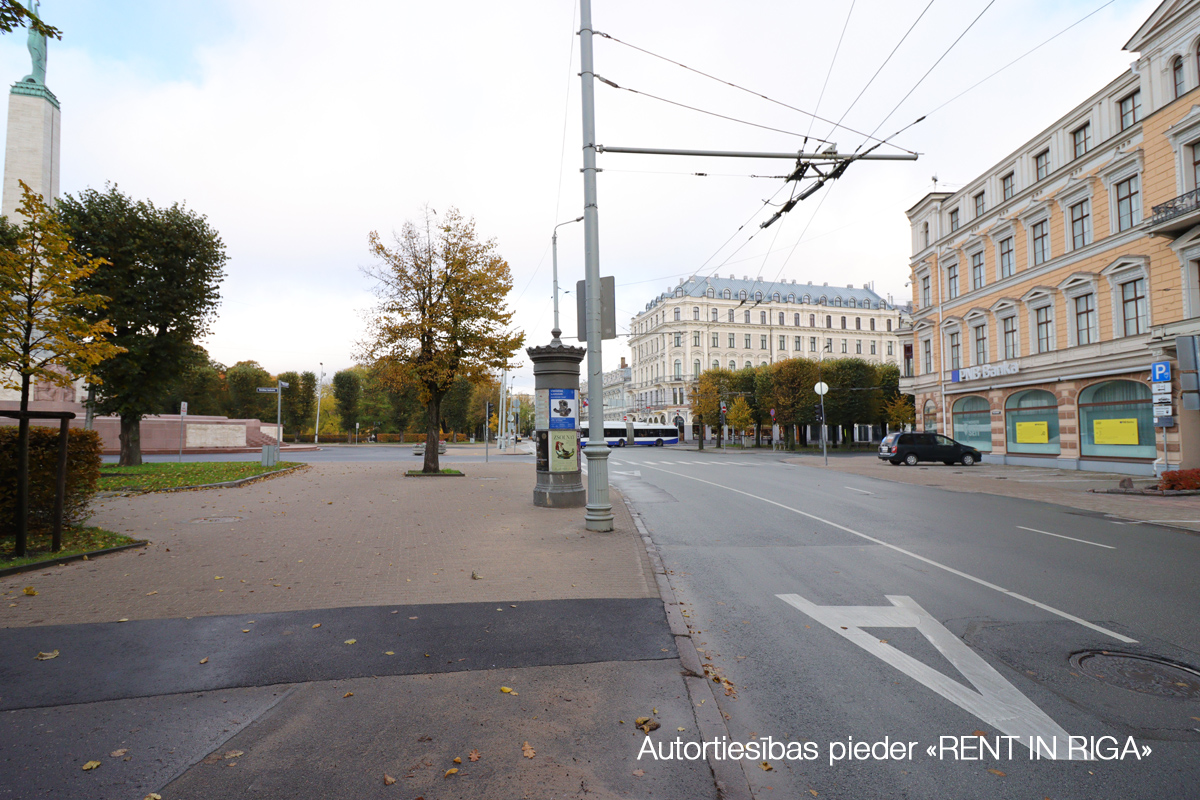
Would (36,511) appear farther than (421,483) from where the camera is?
No

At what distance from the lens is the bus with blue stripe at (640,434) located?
65000 millimetres

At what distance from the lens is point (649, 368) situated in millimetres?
100688

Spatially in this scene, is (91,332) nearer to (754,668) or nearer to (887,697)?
(754,668)

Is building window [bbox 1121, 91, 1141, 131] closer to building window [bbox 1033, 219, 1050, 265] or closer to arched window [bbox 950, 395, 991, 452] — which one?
building window [bbox 1033, 219, 1050, 265]

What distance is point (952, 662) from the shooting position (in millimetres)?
4688

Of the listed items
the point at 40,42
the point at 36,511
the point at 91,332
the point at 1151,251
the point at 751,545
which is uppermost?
the point at 40,42

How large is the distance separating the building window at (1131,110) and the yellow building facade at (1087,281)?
0.05 metres

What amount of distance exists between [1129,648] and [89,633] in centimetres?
848

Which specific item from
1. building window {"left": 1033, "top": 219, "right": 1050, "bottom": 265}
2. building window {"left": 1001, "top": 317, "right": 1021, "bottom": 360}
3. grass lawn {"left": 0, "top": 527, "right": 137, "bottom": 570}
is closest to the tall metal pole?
grass lawn {"left": 0, "top": 527, "right": 137, "bottom": 570}

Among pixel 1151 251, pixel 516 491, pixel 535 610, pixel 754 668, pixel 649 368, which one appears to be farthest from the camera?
pixel 649 368

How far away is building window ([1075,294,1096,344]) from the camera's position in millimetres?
25500

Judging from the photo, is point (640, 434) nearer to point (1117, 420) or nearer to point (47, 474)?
point (1117, 420)

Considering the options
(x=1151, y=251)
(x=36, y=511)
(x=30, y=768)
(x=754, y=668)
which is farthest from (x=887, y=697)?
(x=1151, y=251)

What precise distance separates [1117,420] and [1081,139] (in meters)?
11.9
